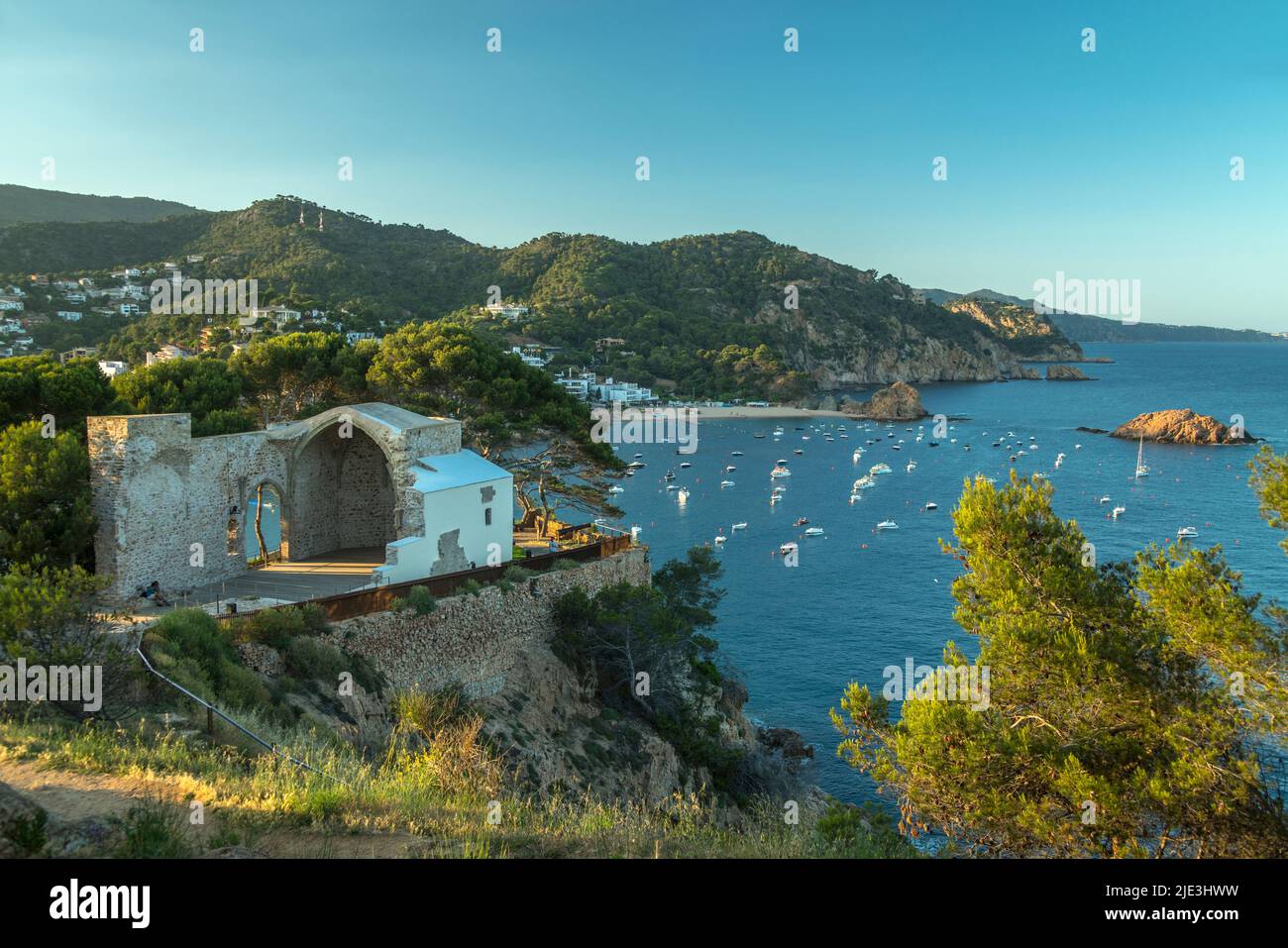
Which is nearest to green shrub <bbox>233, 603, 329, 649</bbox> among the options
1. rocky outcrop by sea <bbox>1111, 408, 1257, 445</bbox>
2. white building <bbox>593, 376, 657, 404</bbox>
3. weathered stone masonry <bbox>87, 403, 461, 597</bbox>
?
weathered stone masonry <bbox>87, 403, 461, 597</bbox>

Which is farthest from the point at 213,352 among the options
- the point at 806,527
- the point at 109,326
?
the point at 806,527

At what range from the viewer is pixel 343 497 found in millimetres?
21766

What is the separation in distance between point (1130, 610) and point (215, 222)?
380ft

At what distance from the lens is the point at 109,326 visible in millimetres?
61094

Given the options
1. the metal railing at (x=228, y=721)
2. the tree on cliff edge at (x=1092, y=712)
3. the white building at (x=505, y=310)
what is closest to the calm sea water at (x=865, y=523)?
the tree on cliff edge at (x=1092, y=712)

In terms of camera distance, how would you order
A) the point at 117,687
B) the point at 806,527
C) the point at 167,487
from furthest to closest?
the point at 806,527
the point at 167,487
the point at 117,687

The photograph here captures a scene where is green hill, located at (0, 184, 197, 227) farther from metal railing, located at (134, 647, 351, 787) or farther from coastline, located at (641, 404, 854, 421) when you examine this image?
metal railing, located at (134, 647, 351, 787)

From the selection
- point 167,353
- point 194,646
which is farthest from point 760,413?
point 194,646

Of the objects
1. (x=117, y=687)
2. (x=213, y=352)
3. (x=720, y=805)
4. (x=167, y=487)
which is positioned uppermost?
(x=213, y=352)

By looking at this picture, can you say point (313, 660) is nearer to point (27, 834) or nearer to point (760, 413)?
point (27, 834)

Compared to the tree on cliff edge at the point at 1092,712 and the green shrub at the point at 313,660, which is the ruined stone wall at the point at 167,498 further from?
the tree on cliff edge at the point at 1092,712

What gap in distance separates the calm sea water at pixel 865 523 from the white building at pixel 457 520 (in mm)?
12329
